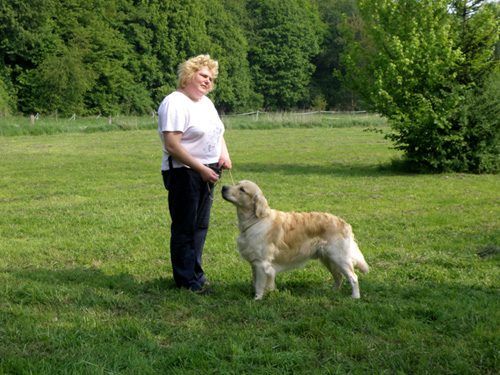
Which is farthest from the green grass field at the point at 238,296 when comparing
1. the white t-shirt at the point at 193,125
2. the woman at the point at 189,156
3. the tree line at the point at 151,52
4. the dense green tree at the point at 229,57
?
the dense green tree at the point at 229,57

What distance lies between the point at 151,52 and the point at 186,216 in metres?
57.6

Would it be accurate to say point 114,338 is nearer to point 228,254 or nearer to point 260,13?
point 228,254

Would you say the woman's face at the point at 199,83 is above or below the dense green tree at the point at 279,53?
below

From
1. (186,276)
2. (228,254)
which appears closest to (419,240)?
(228,254)

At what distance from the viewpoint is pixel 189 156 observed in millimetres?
4816

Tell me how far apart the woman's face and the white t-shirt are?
0.09 m

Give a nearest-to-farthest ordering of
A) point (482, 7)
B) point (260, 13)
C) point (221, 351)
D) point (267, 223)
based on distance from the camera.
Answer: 1. point (221, 351)
2. point (267, 223)
3. point (482, 7)
4. point (260, 13)

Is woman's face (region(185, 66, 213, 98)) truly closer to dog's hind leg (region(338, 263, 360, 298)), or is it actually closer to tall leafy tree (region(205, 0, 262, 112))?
dog's hind leg (region(338, 263, 360, 298))

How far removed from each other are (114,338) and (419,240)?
4737 mm

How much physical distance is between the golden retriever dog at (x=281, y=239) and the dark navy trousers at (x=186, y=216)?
0.30 metres

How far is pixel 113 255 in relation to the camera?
6641mm

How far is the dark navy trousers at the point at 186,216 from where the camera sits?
5012 mm

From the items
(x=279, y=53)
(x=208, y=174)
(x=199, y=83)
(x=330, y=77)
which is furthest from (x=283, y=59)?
(x=208, y=174)

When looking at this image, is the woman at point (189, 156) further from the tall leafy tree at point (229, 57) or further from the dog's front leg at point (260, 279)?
the tall leafy tree at point (229, 57)
